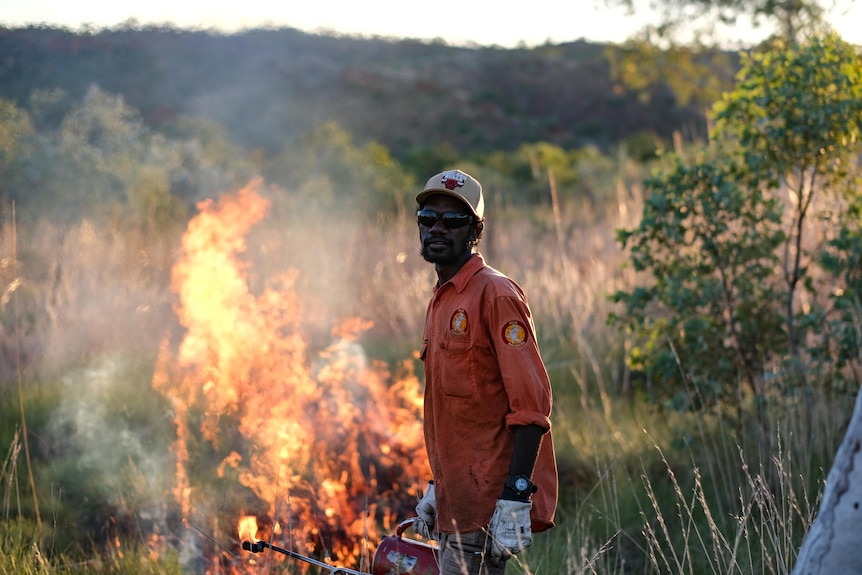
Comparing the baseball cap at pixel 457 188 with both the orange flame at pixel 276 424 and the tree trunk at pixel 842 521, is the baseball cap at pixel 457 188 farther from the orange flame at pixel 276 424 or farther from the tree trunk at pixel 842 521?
the orange flame at pixel 276 424

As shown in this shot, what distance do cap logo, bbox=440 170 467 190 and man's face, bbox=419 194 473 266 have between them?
0.18 feet

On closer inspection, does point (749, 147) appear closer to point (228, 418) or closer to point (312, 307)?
point (228, 418)

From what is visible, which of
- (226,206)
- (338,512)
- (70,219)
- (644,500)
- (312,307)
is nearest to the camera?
(338,512)

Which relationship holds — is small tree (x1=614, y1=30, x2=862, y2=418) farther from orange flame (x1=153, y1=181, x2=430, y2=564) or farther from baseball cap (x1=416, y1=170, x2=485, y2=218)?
baseball cap (x1=416, y1=170, x2=485, y2=218)

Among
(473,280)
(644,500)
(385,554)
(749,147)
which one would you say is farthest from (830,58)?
(385,554)

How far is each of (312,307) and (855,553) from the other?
8621 millimetres

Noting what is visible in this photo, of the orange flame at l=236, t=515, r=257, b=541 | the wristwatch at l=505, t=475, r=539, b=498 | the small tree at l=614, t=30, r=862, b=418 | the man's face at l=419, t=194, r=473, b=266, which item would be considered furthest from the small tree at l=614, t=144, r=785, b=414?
the wristwatch at l=505, t=475, r=539, b=498

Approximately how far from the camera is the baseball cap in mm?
3070

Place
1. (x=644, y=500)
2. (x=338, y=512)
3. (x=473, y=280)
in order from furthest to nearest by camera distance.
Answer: (x=644, y=500), (x=338, y=512), (x=473, y=280)

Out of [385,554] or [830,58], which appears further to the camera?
[830,58]

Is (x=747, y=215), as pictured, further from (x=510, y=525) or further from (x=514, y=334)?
(x=510, y=525)

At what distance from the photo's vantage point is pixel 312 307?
10.1 meters

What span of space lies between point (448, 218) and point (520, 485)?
920 millimetres

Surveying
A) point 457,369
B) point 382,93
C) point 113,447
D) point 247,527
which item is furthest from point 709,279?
point 382,93
